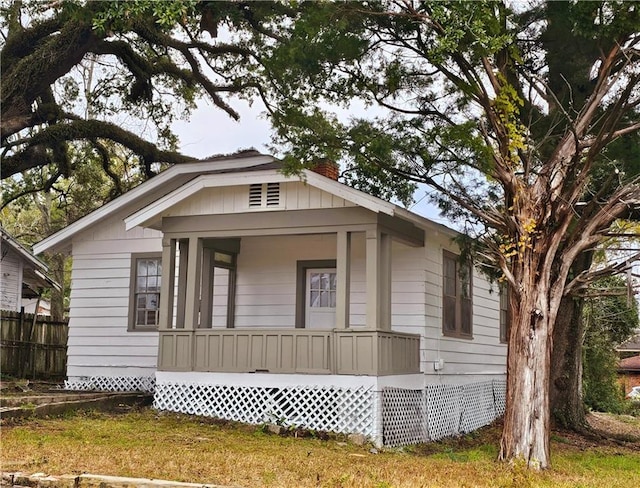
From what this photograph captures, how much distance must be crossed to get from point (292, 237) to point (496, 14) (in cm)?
635

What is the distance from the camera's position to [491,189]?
12.7 m

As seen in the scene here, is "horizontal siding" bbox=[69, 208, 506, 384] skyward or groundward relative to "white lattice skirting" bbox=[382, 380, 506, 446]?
skyward

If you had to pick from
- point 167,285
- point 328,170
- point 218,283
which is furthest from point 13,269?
point 328,170

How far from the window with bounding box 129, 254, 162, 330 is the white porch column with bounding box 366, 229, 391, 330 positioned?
5.74 m

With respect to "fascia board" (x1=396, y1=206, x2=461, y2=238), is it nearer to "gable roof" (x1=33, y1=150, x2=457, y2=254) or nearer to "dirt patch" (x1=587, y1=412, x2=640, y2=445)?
"gable roof" (x1=33, y1=150, x2=457, y2=254)

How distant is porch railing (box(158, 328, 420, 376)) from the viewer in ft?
43.2

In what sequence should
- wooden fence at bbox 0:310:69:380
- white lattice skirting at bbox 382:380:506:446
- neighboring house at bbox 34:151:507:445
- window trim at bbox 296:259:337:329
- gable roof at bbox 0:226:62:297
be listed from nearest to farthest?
1. neighboring house at bbox 34:151:507:445
2. white lattice skirting at bbox 382:380:506:446
3. window trim at bbox 296:259:337:329
4. wooden fence at bbox 0:310:69:380
5. gable roof at bbox 0:226:62:297

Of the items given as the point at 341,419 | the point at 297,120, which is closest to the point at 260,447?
the point at 341,419

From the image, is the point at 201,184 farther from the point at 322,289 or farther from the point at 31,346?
the point at 31,346

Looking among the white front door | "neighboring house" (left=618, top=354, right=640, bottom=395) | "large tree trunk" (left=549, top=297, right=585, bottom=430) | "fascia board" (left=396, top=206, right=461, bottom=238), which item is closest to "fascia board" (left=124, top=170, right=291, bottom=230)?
"fascia board" (left=396, top=206, right=461, bottom=238)

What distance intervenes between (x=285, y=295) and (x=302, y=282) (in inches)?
18.3

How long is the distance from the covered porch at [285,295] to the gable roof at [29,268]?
31.4 feet

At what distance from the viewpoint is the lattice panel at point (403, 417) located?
13.3 m

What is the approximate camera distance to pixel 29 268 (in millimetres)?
26000
